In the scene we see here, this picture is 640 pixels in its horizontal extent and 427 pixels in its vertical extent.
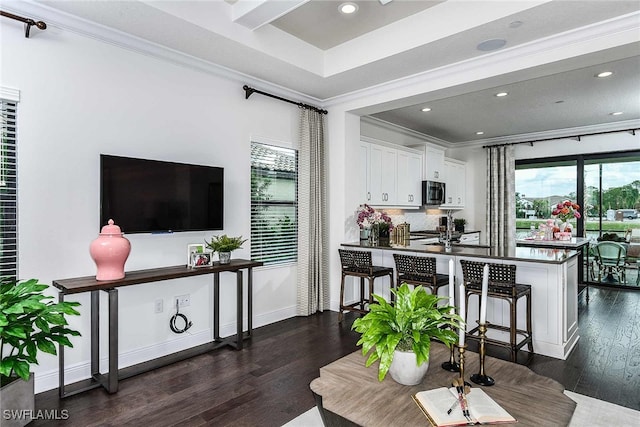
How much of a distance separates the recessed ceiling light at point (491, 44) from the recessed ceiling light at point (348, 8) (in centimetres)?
119

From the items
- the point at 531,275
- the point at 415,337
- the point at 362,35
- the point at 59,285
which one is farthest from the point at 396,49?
the point at 59,285

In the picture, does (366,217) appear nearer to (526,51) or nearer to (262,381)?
(526,51)

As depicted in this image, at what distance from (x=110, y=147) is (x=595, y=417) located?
415cm

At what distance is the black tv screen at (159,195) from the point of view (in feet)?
9.89

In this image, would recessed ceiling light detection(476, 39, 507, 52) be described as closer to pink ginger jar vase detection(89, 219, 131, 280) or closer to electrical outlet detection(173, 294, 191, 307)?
pink ginger jar vase detection(89, 219, 131, 280)

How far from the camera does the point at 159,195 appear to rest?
131 inches

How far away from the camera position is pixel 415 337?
5.12 ft

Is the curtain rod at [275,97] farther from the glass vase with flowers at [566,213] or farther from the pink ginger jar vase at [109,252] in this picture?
the glass vase with flowers at [566,213]

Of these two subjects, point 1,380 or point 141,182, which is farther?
point 141,182

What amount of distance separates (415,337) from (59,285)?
8.21ft

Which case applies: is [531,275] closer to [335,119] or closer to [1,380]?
[335,119]

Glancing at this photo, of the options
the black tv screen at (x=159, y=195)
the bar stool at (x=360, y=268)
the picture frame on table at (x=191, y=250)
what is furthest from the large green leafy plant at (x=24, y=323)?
the bar stool at (x=360, y=268)

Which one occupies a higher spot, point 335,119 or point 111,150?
point 335,119

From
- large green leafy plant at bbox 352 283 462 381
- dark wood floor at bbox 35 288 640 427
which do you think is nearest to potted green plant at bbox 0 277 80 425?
dark wood floor at bbox 35 288 640 427
